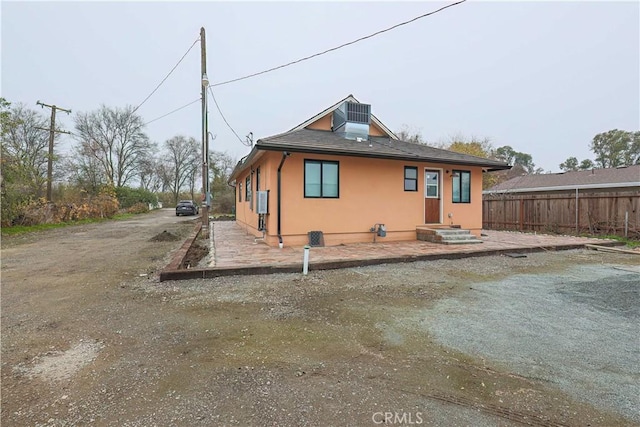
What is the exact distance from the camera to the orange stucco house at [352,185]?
8961 mm

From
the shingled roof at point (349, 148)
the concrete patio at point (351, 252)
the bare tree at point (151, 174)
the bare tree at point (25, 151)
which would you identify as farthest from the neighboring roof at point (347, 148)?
the bare tree at point (151, 174)

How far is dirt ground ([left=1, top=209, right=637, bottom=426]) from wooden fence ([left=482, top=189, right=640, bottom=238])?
1078 cm

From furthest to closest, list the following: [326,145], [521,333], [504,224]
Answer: [504,224] → [326,145] → [521,333]

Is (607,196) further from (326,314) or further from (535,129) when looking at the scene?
(535,129)

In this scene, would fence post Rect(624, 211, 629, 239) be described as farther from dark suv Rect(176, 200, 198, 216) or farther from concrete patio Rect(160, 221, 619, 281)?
dark suv Rect(176, 200, 198, 216)

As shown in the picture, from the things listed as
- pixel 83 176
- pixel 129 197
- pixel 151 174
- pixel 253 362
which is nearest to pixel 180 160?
pixel 151 174

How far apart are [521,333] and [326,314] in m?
2.20

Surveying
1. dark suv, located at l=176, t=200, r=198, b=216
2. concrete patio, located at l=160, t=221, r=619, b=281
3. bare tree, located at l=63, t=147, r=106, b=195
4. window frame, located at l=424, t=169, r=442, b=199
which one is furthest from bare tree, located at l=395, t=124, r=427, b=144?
bare tree, located at l=63, t=147, r=106, b=195

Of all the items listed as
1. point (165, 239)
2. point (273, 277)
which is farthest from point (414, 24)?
point (165, 239)

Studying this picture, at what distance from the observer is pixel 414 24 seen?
7293 mm

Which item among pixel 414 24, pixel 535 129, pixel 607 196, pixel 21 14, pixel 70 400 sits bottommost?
pixel 70 400

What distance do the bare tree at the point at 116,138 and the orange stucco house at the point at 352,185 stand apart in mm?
→ 31994

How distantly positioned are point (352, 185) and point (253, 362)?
7.54 metres

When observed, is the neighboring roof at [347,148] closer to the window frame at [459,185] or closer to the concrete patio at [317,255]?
the window frame at [459,185]
